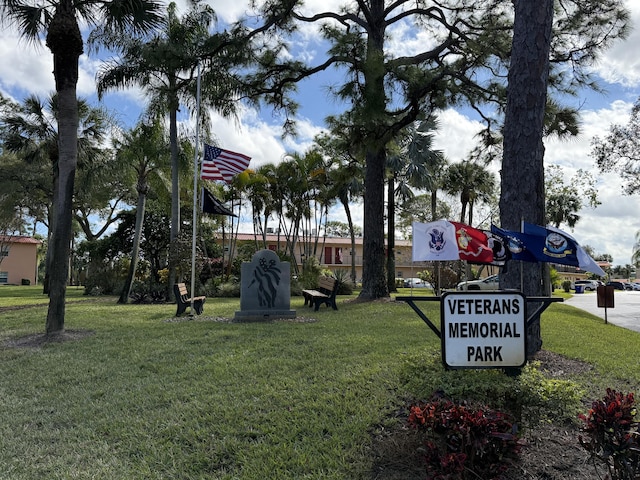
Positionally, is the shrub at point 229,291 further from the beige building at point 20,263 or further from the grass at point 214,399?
the beige building at point 20,263

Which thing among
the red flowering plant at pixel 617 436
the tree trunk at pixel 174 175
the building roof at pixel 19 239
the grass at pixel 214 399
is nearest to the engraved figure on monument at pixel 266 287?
the grass at pixel 214 399

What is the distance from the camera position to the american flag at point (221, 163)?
1300cm

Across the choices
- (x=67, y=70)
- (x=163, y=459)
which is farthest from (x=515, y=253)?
(x=67, y=70)

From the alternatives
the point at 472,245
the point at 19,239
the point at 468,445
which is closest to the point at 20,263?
the point at 19,239

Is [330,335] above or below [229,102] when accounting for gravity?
below

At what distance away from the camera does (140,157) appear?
1894cm

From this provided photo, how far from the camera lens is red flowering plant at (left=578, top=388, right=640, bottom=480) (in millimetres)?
2533

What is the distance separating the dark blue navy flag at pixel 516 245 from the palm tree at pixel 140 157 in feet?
52.4

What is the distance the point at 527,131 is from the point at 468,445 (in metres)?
4.63

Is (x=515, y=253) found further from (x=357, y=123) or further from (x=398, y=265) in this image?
(x=398, y=265)

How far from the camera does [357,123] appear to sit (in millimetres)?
12648

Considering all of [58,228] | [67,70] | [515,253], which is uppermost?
[67,70]

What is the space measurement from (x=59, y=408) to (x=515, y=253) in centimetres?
498

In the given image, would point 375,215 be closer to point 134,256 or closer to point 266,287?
point 266,287
